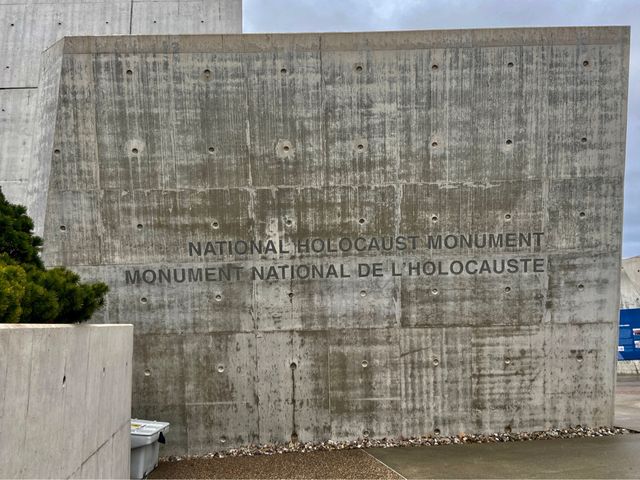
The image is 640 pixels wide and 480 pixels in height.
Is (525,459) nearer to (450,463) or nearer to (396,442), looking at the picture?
(450,463)

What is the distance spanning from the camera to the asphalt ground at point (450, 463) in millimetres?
6129

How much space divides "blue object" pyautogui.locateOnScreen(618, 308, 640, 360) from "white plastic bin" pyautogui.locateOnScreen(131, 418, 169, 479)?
12.2m

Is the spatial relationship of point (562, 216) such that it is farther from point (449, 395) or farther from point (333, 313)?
point (333, 313)

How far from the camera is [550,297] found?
7.56 meters

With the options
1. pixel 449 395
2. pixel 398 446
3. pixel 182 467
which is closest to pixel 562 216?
pixel 449 395

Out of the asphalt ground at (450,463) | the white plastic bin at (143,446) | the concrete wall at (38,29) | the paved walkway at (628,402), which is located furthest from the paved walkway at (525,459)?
the concrete wall at (38,29)

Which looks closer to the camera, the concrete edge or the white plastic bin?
the white plastic bin

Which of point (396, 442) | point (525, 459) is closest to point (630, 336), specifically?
point (525, 459)

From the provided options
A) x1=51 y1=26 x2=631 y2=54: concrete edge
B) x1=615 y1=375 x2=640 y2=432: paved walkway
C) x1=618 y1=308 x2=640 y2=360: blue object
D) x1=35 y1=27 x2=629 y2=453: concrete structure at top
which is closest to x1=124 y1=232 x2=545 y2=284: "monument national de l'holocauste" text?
x1=35 y1=27 x2=629 y2=453: concrete structure at top

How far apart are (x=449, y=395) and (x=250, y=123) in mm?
5533

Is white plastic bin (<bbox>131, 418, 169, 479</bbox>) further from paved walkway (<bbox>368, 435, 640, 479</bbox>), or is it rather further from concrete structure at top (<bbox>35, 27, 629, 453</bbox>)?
paved walkway (<bbox>368, 435, 640, 479</bbox>)

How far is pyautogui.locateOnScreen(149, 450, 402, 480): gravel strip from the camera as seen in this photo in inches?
248

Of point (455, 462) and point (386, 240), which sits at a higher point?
point (386, 240)

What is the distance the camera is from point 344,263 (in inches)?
295
